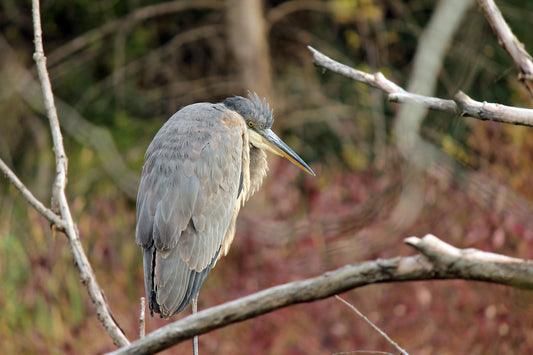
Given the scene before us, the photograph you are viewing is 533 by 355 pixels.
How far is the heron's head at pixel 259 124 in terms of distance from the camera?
309 centimetres

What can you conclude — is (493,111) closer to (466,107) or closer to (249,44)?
(466,107)

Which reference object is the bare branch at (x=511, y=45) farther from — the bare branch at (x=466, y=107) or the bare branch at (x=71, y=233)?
the bare branch at (x=71, y=233)

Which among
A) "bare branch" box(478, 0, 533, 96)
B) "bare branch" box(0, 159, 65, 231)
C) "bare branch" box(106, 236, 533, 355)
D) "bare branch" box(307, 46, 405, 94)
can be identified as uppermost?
"bare branch" box(0, 159, 65, 231)

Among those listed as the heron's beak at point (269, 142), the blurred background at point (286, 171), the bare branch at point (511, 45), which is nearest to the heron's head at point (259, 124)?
the heron's beak at point (269, 142)

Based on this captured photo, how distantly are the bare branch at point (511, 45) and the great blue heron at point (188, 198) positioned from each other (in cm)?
138

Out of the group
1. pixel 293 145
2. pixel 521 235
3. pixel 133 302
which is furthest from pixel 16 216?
pixel 521 235

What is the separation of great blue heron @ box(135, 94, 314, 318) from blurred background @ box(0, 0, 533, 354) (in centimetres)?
103

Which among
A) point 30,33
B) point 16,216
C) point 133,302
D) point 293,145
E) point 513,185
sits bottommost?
point 513,185

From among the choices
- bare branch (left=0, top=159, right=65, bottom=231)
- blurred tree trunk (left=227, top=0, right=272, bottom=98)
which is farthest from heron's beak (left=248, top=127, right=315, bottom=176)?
blurred tree trunk (left=227, top=0, right=272, bottom=98)

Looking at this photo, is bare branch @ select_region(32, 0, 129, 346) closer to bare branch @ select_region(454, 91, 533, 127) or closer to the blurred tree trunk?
bare branch @ select_region(454, 91, 533, 127)

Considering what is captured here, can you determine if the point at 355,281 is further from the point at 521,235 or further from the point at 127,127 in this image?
the point at 127,127

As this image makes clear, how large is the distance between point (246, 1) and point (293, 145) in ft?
5.16

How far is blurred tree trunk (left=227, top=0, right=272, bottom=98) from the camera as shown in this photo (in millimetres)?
6805

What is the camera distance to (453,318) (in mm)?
4430
